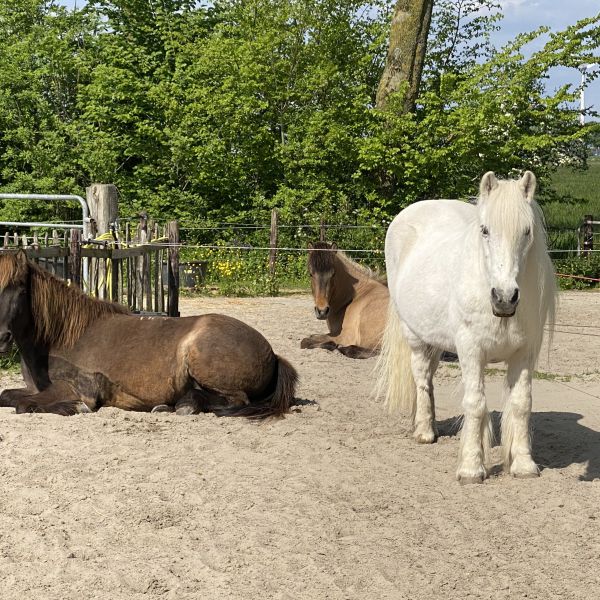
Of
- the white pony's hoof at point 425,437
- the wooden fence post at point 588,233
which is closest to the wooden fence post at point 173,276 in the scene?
the white pony's hoof at point 425,437

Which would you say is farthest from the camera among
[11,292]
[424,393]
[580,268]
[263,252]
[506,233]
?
[580,268]

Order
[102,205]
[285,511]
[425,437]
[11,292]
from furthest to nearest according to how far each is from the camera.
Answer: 1. [102,205]
2. [11,292]
3. [425,437]
4. [285,511]

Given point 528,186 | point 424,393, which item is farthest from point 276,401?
point 528,186

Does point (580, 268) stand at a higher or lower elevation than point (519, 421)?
lower

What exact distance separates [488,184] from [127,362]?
302 centimetres

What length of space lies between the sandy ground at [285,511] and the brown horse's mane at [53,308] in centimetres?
65

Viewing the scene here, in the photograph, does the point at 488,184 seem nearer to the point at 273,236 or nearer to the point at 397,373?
the point at 397,373

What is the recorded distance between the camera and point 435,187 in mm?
20375

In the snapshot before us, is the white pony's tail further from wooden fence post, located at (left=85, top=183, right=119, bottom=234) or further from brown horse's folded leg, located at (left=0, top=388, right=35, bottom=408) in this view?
wooden fence post, located at (left=85, top=183, right=119, bottom=234)

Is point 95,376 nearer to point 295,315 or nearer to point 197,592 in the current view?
point 197,592

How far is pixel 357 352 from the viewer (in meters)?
9.74

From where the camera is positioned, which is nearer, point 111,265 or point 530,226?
point 530,226

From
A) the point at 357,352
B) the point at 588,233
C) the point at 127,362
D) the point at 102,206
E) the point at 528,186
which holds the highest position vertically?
the point at 528,186

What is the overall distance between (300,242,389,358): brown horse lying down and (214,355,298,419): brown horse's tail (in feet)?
9.34
